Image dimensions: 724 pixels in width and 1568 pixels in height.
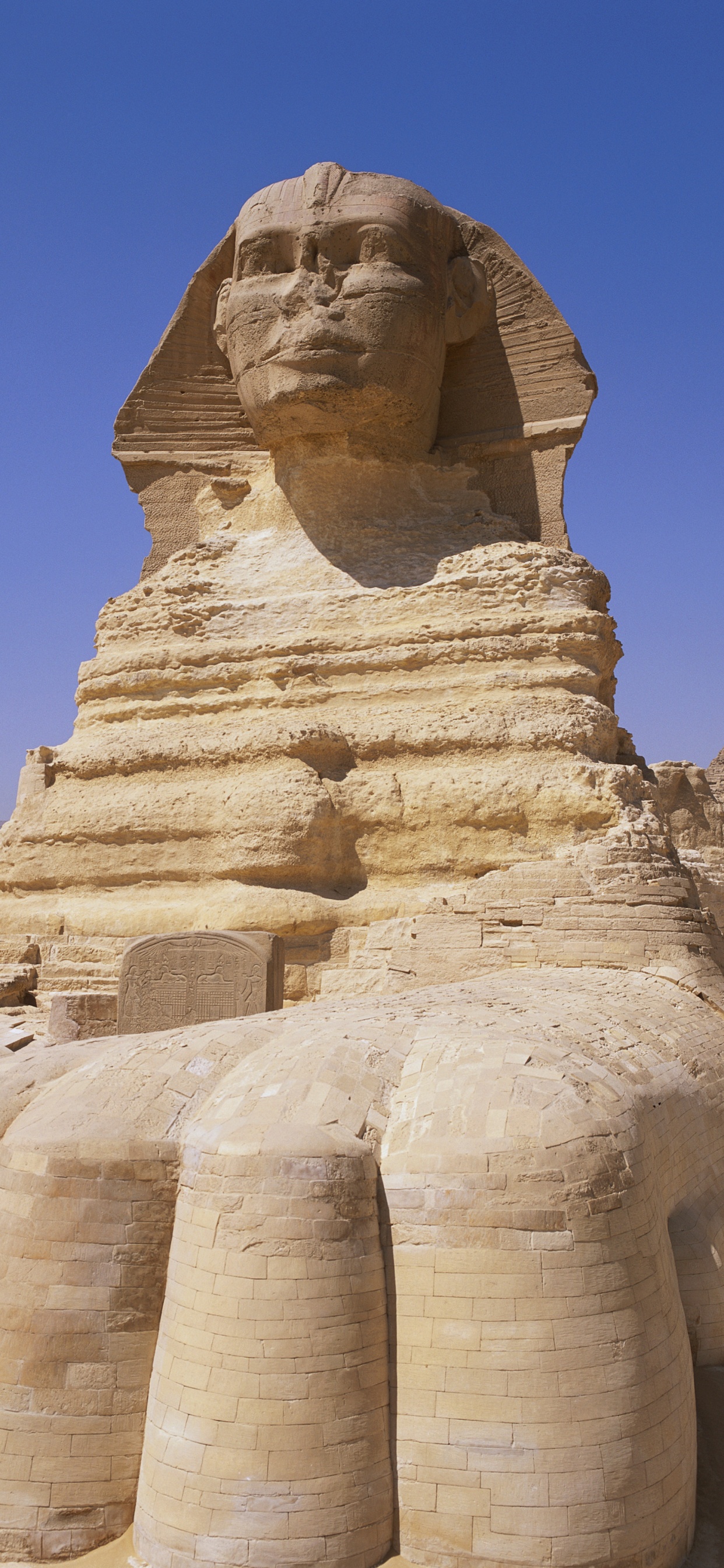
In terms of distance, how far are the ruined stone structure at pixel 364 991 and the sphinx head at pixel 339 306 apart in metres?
0.04

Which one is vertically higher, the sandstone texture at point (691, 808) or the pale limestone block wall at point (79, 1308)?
the sandstone texture at point (691, 808)

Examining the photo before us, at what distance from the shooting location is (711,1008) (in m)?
7.27

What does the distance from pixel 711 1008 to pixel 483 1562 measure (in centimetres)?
388

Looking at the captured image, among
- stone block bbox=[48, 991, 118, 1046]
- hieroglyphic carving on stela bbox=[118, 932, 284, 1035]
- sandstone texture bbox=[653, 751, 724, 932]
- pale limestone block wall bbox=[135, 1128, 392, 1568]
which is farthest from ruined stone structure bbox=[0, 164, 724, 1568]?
sandstone texture bbox=[653, 751, 724, 932]

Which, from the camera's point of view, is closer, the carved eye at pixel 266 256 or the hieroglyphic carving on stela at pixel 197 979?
the hieroglyphic carving on stela at pixel 197 979

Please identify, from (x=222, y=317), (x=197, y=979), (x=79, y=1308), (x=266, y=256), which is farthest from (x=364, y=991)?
(x=222, y=317)

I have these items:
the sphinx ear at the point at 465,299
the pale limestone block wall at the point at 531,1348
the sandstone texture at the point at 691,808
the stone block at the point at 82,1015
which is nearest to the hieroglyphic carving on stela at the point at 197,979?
the stone block at the point at 82,1015

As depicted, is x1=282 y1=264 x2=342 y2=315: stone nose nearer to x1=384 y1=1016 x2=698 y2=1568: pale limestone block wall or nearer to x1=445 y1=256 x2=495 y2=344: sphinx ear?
x1=445 y1=256 x2=495 y2=344: sphinx ear

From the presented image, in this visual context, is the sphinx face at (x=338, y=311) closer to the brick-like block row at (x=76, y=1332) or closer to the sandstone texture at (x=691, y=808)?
the brick-like block row at (x=76, y=1332)

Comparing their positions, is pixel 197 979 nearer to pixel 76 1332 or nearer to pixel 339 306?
pixel 76 1332

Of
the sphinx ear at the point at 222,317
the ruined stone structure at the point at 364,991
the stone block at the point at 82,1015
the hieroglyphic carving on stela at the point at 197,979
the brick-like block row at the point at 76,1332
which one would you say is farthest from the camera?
the sphinx ear at the point at 222,317

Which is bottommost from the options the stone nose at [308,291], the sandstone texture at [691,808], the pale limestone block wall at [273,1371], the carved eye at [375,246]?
the pale limestone block wall at [273,1371]

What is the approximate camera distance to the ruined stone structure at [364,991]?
415 cm

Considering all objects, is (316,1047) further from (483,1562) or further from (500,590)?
(500,590)
